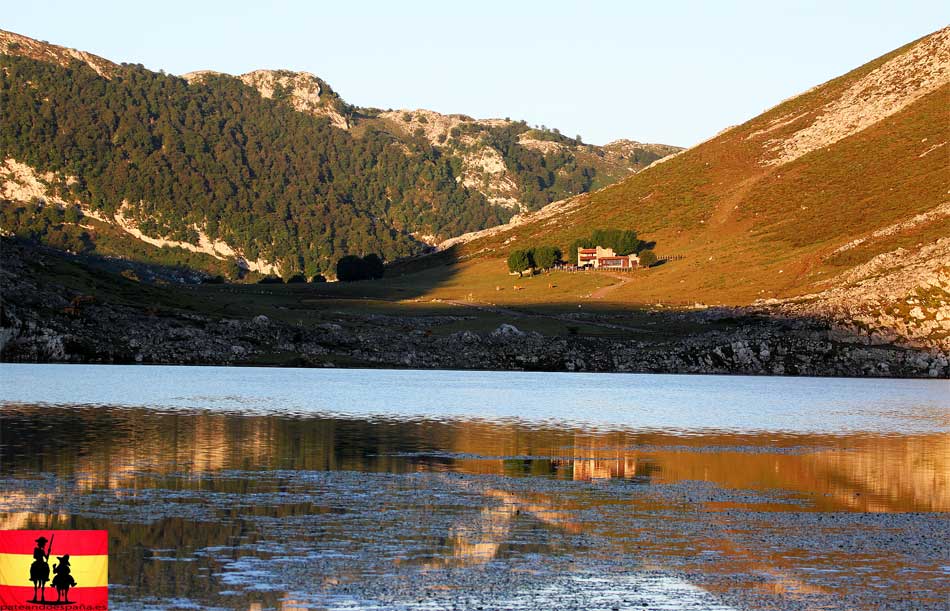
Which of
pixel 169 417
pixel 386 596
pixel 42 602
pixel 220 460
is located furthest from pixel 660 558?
pixel 169 417

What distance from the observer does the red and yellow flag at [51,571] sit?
17406 millimetres

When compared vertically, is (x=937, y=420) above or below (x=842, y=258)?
below

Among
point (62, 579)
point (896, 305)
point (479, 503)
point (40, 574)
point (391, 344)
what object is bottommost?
point (479, 503)

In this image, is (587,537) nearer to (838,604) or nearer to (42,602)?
(838,604)

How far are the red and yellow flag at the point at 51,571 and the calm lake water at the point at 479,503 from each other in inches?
74.8

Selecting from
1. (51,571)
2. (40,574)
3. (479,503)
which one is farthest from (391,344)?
(40,574)

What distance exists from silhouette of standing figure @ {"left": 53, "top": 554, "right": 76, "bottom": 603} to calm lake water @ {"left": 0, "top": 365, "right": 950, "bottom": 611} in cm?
247

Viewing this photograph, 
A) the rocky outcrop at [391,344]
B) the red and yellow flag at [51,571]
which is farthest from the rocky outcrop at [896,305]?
the red and yellow flag at [51,571]

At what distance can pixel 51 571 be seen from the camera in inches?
688

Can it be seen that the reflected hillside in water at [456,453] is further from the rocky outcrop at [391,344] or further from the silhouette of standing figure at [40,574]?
the rocky outcrop at [391,344]

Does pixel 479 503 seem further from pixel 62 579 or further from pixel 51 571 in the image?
pixel 51 571

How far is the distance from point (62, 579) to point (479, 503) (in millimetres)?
15948

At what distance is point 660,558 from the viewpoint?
994 inches

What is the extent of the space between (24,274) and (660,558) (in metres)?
109
